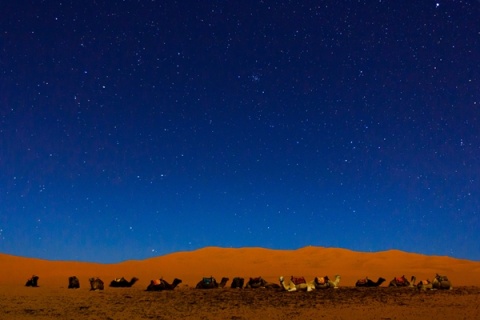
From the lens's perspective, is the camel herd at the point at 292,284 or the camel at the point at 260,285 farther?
the camel at the point at 260,285

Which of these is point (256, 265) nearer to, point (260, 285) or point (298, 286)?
point (260, 285)

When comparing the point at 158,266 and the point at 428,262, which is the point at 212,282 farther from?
the point at 428,262

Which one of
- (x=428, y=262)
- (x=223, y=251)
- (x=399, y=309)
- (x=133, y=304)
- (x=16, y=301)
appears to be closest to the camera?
(x=399, y=309)

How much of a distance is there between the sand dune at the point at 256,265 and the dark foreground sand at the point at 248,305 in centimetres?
2003

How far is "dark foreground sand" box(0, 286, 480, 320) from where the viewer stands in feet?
48.8

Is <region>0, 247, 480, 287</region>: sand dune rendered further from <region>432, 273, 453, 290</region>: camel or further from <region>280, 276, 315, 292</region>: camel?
<region>280, 276, 315, 292</region>: camel

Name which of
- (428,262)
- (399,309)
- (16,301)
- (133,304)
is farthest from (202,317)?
(428,262)

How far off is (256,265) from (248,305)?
117 ft

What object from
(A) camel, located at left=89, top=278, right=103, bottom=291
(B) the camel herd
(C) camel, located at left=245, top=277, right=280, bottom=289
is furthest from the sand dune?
(A) camel, located at left=89, top=278, right=103, bottom=291

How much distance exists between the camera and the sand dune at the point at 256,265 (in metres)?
43.5

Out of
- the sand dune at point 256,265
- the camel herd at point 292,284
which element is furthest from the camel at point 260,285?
the sand dune at point 256,265

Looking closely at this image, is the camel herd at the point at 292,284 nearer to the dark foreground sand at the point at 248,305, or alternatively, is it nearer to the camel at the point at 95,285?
the camel at the point at 95,285

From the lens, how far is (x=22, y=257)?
6081cm

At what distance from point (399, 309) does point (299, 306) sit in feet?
10.4
